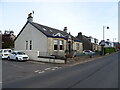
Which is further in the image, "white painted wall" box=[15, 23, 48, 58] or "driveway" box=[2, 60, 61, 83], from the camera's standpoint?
"white painted wall" box=[15, 23, 48, 58]

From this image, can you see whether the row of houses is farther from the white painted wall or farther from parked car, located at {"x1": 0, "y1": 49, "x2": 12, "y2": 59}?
parked car, located at {"x1": 0, "y1": 49, "x2": 12, "y2": 59}

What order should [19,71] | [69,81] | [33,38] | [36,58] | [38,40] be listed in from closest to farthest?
[69,81], [19,71], [36,58], [38,40], [33,38]

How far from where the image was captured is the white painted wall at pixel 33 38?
2909 cm

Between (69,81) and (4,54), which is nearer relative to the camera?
(69,81)

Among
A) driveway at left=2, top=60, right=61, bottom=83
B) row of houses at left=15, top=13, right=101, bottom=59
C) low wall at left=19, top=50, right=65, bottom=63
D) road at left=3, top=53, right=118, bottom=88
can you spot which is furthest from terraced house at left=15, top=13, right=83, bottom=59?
road at left=3, top=53, right=118, bottom=88

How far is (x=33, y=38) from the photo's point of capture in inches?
1189

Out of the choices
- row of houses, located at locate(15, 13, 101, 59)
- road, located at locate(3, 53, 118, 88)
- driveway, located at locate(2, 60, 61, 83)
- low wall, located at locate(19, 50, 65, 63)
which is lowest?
driveway, located at locate(2, 60, 61, 83)

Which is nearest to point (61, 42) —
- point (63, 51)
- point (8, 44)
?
point (63, 51)

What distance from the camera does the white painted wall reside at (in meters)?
29.1

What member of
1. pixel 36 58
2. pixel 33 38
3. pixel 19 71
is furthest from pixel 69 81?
pixel 33 38

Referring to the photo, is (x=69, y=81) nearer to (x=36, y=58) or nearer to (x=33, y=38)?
(x=36, y=58)

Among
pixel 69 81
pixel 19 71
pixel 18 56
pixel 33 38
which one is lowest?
pixel 19 71

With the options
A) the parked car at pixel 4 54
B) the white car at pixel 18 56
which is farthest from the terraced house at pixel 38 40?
the white car at pixel 18 56

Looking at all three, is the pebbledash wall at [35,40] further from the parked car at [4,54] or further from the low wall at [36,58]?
the parked car at [4,54]
